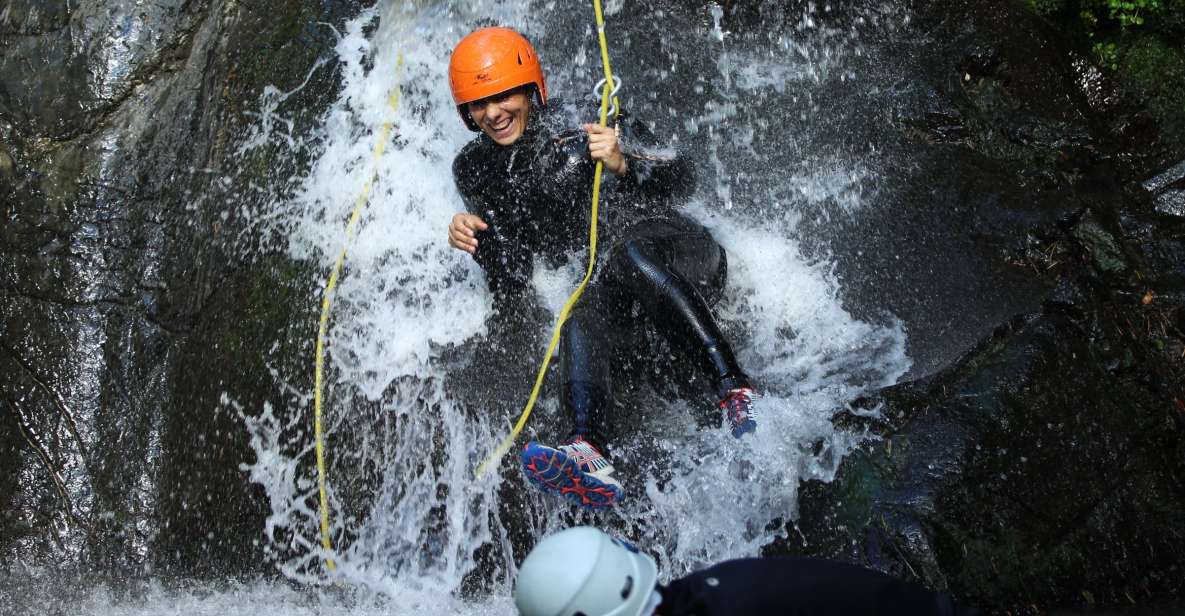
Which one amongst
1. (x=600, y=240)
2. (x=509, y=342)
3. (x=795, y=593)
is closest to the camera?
(x=795, y=593)

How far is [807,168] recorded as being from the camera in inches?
189

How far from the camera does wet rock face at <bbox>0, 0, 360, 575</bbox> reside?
Answer: 13.8 ft

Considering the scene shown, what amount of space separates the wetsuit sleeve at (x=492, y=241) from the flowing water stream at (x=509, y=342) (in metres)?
0.27

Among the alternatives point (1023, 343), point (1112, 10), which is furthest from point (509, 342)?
point (1112, 10)

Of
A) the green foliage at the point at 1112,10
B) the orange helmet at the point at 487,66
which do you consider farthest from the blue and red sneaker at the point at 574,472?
the green foliage at the point at 1112,10

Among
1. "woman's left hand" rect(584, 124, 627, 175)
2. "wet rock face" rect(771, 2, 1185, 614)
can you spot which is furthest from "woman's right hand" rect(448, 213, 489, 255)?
"wet rock face" rect(771, 2, 1185, 614)

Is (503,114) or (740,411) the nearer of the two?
(740,411)

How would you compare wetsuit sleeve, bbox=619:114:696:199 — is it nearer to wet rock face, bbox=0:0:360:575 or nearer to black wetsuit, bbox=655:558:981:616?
wet rock face, bbox=0:0:360:575

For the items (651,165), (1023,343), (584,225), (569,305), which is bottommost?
(1023,343)

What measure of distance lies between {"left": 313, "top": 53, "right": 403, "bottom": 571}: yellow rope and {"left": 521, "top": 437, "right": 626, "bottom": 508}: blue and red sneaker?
4.32 feet

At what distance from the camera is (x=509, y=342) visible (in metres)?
4.30

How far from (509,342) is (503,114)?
3.89 feet

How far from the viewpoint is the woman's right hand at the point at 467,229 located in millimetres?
3789

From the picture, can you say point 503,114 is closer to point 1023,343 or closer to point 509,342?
point 509,342
